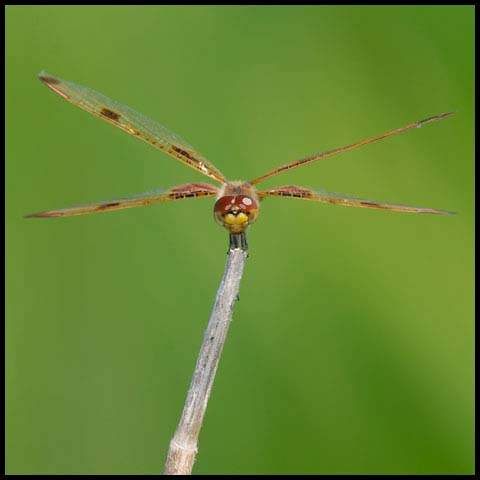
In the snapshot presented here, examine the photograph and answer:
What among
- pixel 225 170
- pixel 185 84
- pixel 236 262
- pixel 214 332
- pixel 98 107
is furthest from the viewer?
pixel 185 84

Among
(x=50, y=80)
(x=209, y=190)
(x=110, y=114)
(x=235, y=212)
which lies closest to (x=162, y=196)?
(x=209, y=190)

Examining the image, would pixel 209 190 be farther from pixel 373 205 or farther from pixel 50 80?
pixel 50 80

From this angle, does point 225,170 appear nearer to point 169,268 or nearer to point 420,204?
point 169,268

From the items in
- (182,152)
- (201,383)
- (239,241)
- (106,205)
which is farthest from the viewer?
(182,152)

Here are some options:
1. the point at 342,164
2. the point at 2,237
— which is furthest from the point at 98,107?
the point at 342,164

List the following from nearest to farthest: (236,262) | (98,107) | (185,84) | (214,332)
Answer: (214,332)
(236,262)
(98,107)
(185,84)

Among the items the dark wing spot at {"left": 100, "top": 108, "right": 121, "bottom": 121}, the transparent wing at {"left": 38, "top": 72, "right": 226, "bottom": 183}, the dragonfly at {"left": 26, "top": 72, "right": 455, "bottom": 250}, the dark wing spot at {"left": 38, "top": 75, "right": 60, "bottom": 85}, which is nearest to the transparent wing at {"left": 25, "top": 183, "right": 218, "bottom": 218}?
the dragonfly at {"left": 26, "top": 72, "right": 455, "bottom": 250}

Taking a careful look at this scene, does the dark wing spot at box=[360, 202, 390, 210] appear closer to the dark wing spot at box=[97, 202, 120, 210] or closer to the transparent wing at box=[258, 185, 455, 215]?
the transparent wing at box=[258, 185, 455, 215]
